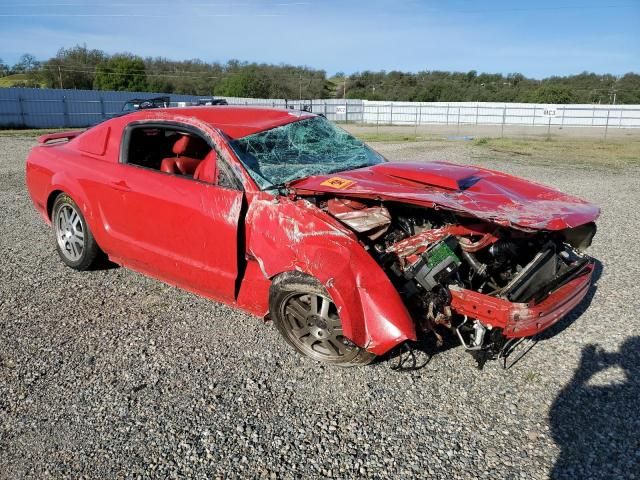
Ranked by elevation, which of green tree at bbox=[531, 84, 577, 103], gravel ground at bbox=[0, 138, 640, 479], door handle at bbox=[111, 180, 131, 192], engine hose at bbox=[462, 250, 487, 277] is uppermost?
green tree at bbox=[531, 84, 577, 103]

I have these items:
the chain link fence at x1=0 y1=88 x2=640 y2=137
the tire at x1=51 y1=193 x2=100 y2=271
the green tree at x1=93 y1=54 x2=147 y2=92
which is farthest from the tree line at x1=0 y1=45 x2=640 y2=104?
the tire at x1=51 y1=193 x2=100 y2=271

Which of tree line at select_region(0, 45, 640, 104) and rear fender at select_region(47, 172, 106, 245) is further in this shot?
tree line at select_region(0, 45, 640, 104)

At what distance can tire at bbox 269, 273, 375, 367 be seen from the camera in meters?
3.25

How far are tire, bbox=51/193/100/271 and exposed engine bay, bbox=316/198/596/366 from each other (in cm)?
250

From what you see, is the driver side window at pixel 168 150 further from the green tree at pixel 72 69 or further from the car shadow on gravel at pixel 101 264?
the green tree at pixel 72 69

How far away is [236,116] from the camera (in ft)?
14.2

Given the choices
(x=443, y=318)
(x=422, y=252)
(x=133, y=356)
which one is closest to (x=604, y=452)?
(x=443, y=318)

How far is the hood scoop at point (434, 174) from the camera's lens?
3543 mm

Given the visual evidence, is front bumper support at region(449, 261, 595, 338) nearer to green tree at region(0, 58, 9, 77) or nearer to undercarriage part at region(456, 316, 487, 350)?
undercarriage part at region(456, 316, 487, 350)

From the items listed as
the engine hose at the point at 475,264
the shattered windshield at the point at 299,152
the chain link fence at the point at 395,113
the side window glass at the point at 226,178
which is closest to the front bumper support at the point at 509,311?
the engine hose at the point at 475,264

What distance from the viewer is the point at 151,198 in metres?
4.04

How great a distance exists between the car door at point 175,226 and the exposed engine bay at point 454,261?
72cm

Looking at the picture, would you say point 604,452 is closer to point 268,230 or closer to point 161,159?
point 268,230

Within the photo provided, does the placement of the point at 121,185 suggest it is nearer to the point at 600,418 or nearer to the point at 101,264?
the point at 101,264
